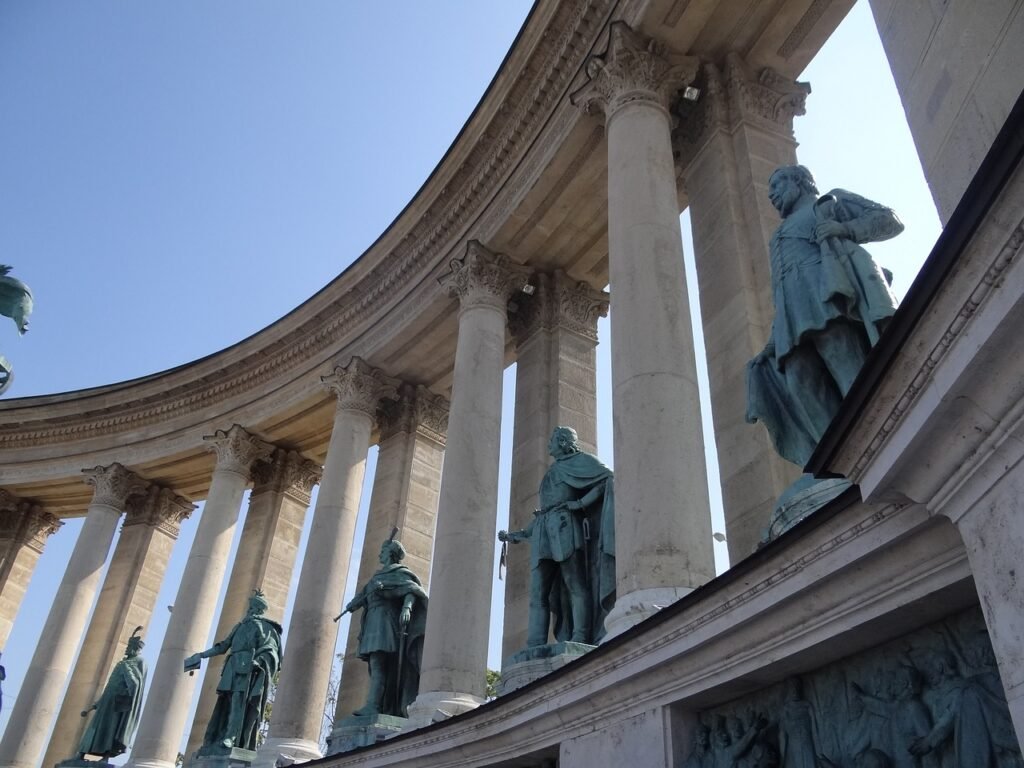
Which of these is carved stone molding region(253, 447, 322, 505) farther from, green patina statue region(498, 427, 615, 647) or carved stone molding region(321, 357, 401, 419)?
green patina statue region(498, 427, 615, 647)

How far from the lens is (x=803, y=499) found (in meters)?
10.5

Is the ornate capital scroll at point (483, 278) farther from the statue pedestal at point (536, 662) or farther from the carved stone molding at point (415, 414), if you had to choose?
the statue pedestal at point (536, 662)

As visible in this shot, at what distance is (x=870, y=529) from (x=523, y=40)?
22581mm

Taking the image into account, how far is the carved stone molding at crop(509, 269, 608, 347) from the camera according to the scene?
3020 centimetres

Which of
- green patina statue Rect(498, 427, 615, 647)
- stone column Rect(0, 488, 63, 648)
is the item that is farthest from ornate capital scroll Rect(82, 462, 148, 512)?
green patina statue Rect(498, 427, 615, 647)

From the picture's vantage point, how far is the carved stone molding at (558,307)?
99.1 feet

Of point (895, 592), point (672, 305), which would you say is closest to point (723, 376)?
point (672, 305)

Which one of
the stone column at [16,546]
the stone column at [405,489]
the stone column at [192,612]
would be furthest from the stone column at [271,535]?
the stone column at [16,546]

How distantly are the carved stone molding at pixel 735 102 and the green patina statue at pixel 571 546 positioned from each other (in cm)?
954

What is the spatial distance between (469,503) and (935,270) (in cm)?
1913

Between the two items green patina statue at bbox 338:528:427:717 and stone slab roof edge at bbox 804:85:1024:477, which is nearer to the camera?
stone slab roof edge at bbox 804:85:1024:477

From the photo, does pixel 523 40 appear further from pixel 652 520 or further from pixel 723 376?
pixel 652 520

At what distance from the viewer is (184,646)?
33.8m

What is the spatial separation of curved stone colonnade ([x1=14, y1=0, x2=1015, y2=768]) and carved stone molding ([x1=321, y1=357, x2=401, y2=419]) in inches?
5.1
